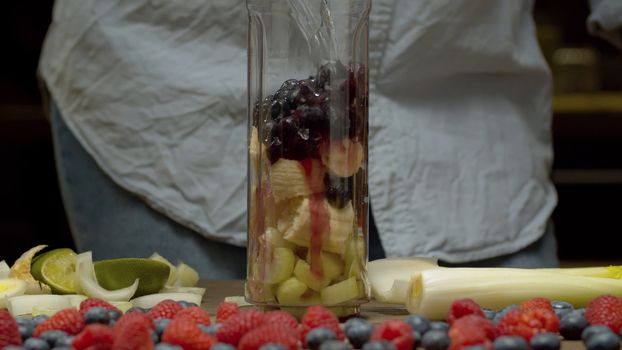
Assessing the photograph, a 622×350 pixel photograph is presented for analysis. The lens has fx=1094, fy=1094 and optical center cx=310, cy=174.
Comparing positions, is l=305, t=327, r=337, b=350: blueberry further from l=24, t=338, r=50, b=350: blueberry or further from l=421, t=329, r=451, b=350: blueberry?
l=24, t=338, r=50, b=350: blueberry

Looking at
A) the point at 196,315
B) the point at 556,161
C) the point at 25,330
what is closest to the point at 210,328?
the point at 196,315

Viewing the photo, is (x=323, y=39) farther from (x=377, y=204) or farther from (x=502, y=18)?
(x=502, y=18)

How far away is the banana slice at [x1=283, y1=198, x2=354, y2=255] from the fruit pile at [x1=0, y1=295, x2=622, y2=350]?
85 mm

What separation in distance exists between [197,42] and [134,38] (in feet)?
0.30

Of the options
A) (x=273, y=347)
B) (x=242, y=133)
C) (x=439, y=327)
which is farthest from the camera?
(x=242, y=133)

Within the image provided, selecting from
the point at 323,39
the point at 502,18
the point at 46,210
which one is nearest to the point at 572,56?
the point at 46,210

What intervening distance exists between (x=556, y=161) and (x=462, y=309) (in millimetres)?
2689

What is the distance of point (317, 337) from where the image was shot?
800 mm

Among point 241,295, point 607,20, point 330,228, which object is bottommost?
point 241,295

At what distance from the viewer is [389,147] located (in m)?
1.44

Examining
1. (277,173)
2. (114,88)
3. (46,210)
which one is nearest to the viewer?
(277,173)

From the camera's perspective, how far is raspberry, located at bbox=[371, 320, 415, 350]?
801 millimetres

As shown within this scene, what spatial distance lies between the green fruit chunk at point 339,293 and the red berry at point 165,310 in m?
0.12

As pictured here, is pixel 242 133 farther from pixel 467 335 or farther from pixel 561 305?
pixel 467 335
